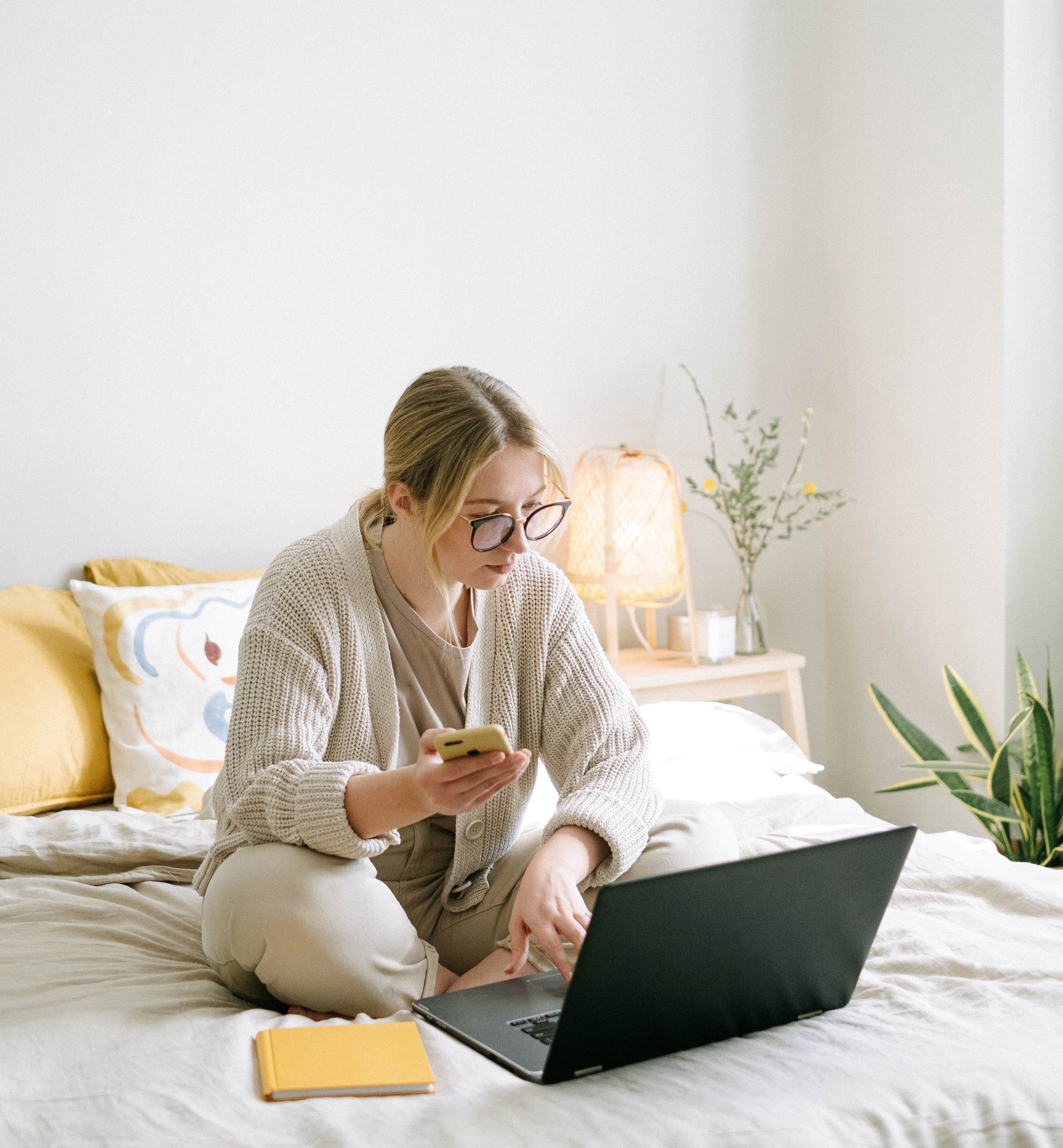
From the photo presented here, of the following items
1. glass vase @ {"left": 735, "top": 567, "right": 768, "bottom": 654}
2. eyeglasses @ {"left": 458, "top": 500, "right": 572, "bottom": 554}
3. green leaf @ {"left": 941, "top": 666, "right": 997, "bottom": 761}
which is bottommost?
green leaf @ {"left": 941, "top": 666, "right": 997, "bottom": 761}

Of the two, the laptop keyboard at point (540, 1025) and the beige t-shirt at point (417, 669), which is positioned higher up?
the beige t-shirt at point (417, 669)

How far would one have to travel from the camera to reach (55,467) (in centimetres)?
219

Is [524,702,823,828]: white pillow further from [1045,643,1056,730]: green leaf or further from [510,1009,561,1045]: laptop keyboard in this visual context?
[510,1009,561,1045]: laptop keyboard

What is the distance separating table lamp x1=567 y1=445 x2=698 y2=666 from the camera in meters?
2.54

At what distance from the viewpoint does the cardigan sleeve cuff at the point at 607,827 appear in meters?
1.23

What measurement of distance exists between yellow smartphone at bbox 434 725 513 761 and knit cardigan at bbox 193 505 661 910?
0.15m

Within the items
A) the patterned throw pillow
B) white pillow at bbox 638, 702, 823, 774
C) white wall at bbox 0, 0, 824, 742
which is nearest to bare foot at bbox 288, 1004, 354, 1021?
the patterned throw pillow

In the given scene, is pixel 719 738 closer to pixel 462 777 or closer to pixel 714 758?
pixel 714 758

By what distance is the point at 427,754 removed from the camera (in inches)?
43.8

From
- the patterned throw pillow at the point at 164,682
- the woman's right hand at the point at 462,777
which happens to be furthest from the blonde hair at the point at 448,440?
the patterned throw pillow at the point at 164,682

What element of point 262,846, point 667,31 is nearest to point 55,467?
point 262,846

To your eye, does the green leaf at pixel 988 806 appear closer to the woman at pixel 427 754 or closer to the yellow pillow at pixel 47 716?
the woman at pixel 427 754

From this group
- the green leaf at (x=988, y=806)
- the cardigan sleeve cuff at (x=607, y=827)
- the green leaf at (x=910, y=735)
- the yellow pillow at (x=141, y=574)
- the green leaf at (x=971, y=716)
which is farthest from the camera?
the green leaf at (x=910, y=735)

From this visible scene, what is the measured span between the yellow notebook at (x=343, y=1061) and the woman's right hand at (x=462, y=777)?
197mm
